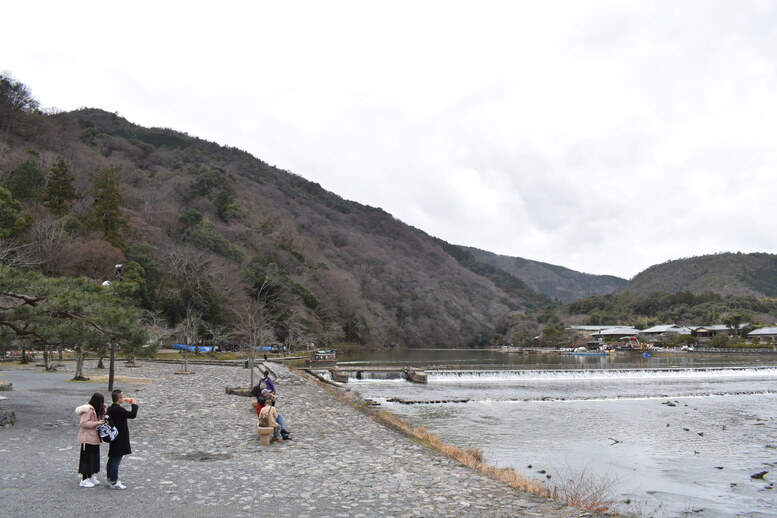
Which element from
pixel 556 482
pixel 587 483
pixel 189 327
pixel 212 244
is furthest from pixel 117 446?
pixel 212 244

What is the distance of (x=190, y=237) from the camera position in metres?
52.8

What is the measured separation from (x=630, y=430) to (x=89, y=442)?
17.9 meters

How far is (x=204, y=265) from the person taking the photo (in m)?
47.0

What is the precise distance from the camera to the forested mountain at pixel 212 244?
4162cm

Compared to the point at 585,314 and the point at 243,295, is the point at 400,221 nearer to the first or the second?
the point at 585,314

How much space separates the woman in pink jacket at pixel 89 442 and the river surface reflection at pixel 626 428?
8.86 meters

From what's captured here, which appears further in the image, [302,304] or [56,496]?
[302,304]

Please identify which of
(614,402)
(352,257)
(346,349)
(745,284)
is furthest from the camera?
(745,284)

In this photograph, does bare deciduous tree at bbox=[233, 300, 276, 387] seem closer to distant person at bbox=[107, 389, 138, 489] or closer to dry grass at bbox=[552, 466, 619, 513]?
dry grass at bbox=[552, 466, 619, 513]

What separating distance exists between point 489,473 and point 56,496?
6.13m

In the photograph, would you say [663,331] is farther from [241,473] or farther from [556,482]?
[241,473]

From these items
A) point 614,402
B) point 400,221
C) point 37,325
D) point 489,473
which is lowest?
point 614,402

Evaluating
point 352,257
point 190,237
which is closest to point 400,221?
point 352,257

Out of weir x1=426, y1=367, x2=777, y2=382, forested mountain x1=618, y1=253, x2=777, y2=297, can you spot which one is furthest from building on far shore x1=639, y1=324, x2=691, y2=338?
weir x1=426, y1=367, x2=777, y2=382
